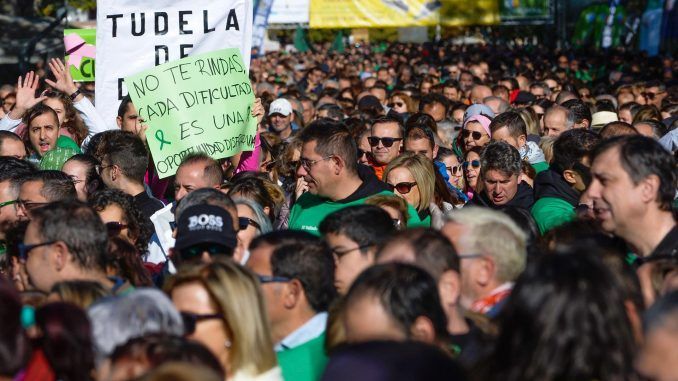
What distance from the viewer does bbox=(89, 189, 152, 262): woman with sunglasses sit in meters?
6.49

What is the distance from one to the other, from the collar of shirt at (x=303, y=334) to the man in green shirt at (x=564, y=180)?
2.29m

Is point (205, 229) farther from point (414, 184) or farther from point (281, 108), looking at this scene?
point (281, 108)

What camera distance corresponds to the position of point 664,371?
3.23m

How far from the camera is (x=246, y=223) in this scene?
616cm

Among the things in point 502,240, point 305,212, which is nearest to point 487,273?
point 502,240

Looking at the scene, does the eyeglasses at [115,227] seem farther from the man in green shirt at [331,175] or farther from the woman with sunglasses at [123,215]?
the man in green shirt at [331,175]

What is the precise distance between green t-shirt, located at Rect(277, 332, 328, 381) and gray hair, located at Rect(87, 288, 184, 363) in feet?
2.23

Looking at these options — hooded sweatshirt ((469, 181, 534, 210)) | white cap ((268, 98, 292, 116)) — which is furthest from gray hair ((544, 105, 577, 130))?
white cap ((268, 98, 292, 116))

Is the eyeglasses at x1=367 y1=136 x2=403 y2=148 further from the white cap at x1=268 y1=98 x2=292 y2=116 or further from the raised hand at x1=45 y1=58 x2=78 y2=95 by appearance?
the white cap at x1=268 y1=98 x2=292 y2=116

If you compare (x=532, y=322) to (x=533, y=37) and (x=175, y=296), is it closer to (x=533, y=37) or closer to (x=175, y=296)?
(x=175, y=296)

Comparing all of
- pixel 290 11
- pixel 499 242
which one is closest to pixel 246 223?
pixel 499 242

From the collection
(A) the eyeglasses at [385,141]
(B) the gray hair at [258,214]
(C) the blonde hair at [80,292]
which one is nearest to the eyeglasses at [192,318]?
(C) the blonde hair at [80,292]

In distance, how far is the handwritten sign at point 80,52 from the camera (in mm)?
11172

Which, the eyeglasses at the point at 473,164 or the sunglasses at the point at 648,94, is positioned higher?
the eyeglasses at the point at 473,164
